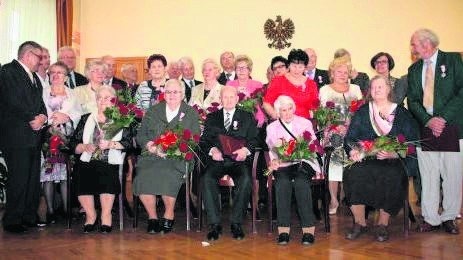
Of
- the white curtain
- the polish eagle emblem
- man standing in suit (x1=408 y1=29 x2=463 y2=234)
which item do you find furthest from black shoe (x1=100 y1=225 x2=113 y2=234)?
the polish eagle emblem

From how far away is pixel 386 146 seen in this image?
4.18 m

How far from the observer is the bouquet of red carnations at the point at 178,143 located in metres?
4.36

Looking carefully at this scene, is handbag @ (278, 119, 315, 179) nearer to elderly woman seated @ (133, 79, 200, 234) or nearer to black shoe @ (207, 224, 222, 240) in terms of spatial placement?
black shoe @ (207, 224, 222, 240)

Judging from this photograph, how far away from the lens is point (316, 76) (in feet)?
20.2

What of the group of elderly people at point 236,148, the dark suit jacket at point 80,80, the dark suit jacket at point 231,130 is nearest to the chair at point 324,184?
the group of elderly people at point 236,148

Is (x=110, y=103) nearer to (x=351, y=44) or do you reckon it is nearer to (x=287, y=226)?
(x=287, y=226)

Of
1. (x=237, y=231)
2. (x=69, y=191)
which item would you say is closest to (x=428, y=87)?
A: (x=237, y=231)

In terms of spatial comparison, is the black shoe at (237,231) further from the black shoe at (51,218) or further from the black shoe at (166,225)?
the black shoe at (51,218)

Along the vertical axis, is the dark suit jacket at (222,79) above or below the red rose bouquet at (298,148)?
above

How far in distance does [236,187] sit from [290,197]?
0.53 m

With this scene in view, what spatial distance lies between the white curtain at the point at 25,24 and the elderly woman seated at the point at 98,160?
3823mm

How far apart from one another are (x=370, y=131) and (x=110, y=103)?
245 cm

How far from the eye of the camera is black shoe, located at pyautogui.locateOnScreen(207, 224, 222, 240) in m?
4.22

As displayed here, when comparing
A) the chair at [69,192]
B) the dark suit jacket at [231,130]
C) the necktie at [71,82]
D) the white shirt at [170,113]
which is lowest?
the chair at [69,192]
